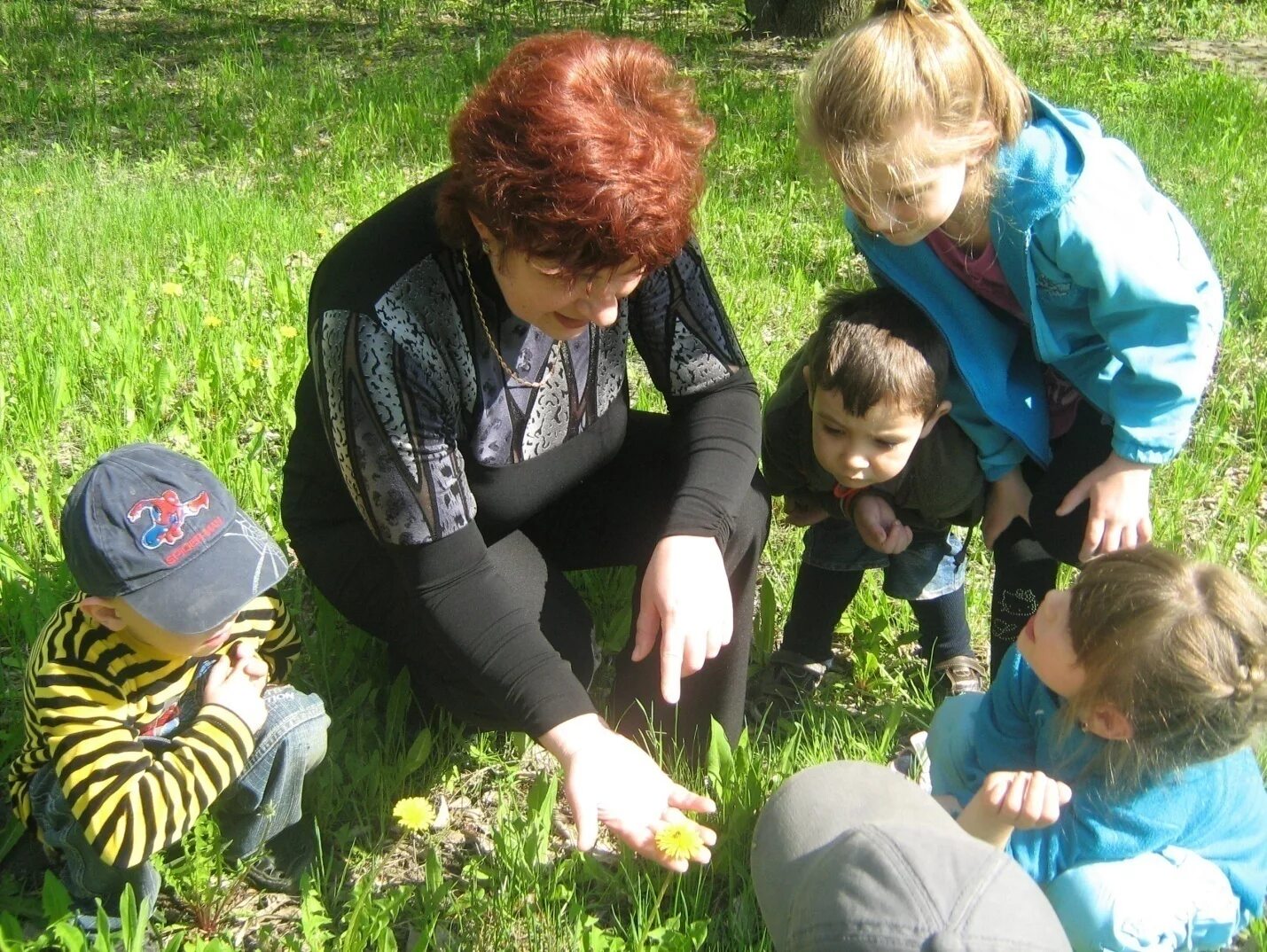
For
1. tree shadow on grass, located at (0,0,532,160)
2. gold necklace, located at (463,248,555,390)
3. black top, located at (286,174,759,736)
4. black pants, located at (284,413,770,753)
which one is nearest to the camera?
black top, located at (286,174,759,736)

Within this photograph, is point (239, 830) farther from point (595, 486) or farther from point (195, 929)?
point (595, 486)

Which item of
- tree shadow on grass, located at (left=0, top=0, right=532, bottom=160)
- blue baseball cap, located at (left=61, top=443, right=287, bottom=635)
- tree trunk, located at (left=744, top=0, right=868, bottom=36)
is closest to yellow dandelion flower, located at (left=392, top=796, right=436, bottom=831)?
blue baseball cap, located at (left=61, top=443, right=287, bottom=635)

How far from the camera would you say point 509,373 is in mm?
2049

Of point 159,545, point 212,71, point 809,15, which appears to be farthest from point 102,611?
point 809,15

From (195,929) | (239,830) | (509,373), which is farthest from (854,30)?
(195,929)

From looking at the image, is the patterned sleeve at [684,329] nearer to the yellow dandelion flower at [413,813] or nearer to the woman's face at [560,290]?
the woman's face at [560,290]

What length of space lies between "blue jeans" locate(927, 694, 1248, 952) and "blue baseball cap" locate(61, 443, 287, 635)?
1282mm

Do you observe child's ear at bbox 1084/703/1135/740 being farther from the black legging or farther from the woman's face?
the woman's face

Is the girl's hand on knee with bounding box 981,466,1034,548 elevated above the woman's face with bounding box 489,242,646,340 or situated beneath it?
situated beneath

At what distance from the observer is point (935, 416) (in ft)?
7.32

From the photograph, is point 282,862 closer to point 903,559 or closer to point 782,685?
point 782,685

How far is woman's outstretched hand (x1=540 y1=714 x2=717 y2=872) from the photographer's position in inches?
64.0

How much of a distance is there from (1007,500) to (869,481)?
289mm

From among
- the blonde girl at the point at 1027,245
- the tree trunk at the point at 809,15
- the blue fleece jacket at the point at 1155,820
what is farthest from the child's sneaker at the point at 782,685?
the tree trunk at the point at 809,15
